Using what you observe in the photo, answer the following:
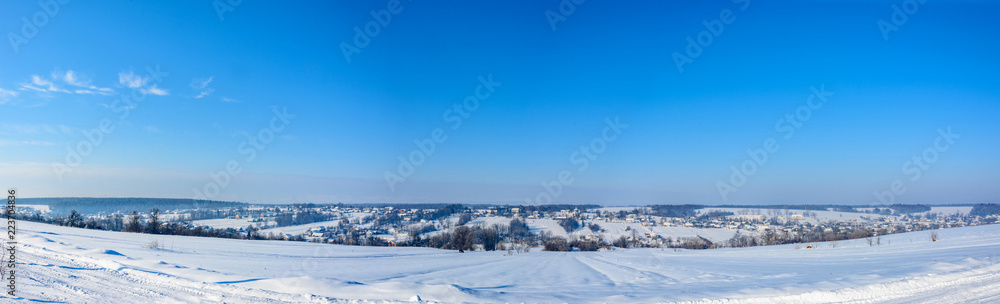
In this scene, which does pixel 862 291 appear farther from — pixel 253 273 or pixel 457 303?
pixel 253 273

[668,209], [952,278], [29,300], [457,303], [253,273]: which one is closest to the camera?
[29,300]

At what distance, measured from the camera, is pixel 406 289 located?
8789 mm

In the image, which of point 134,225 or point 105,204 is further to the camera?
point 105,204

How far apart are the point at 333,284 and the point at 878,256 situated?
19.5 m

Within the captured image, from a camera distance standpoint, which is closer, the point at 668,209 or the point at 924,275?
the point at 924,275

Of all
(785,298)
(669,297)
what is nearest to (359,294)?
(669,297)

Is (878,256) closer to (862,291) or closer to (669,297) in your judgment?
(862,291)

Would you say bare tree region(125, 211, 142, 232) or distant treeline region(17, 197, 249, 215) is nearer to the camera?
bare tree region(125, 211, 142, 232)

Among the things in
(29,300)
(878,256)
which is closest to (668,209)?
(878,256)

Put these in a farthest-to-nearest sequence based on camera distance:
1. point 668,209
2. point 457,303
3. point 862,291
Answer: point 668,209 < point 862,291 < point 457,303

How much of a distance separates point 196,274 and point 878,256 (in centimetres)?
2247

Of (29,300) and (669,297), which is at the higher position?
(29,300)

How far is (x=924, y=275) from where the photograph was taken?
10227mm

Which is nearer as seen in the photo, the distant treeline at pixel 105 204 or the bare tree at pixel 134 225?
the bare tree at pixel 134 225
